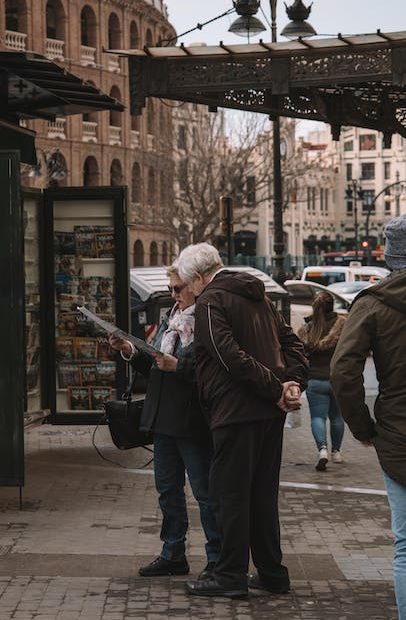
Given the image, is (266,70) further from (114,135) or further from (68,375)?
(114,135)

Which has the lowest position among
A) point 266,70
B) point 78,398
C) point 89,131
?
point 78,398

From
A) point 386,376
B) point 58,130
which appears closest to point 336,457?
point 386,376

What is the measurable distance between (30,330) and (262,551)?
5.49 metres

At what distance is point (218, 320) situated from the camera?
687 centimetres

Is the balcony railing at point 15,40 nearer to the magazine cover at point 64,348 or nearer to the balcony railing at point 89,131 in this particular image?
the balcony railing at point 89,131

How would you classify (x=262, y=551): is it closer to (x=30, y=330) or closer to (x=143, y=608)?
(x=143, y=608)

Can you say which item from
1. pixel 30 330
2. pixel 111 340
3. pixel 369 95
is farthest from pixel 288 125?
pixel 111 340

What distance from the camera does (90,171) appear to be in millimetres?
67375

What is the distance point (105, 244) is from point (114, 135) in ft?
185

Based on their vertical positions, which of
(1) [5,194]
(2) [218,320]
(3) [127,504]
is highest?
(1) [5,194]

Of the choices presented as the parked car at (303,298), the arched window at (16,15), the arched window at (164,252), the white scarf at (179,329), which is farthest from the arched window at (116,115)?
the white scarf at (179,329)

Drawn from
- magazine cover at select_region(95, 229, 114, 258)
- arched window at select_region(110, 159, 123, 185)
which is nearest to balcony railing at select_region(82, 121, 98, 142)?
arched window at select_region(110, 159, 123, 185)

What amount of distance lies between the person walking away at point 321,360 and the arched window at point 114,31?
58527 millimetres

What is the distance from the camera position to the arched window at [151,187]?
72.3 metres
